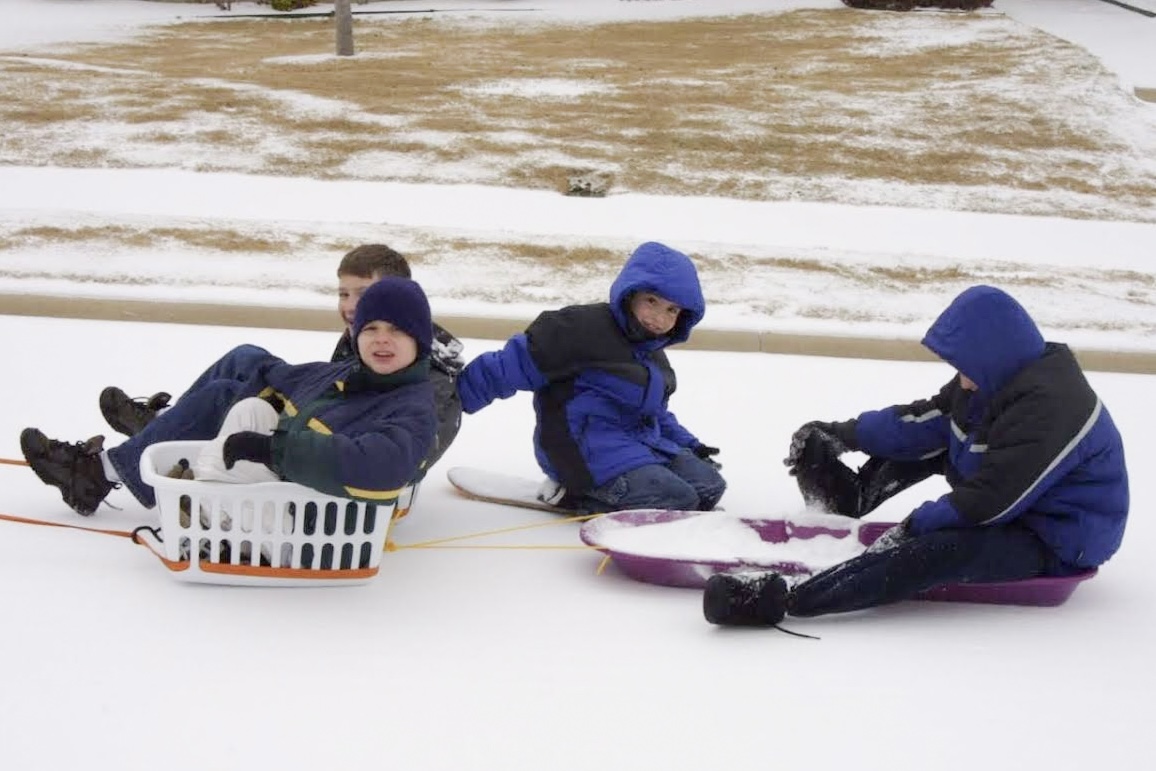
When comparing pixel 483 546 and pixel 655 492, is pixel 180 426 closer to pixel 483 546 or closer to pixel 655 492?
pixel 483 546

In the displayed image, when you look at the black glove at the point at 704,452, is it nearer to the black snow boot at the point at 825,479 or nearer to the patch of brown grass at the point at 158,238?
the black snow boot at the point at 825,479

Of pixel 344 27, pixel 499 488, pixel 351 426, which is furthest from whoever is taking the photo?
pixel 344 27

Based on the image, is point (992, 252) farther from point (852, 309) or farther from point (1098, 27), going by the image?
point (1098, 27)

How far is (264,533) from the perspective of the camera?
374 centimetres

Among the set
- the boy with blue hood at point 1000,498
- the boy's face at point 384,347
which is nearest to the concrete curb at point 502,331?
the boy with blue hood at point 1000,498

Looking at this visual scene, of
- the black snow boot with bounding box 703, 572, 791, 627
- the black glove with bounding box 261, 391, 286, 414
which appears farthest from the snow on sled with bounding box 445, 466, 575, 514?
the black snow boot with bounding box 703, 572, 791, 627

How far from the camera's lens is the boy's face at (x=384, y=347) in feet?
12.8

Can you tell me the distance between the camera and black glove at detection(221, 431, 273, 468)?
11.8ft

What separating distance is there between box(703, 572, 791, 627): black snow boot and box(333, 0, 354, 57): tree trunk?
562 inches

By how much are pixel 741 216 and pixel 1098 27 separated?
11.9 m

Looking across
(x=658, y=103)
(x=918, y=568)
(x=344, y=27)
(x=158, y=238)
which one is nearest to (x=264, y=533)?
(x=918, y=568)

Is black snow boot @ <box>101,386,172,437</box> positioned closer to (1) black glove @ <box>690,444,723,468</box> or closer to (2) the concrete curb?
(1) black glove @ <box>690,444,723,468</box>

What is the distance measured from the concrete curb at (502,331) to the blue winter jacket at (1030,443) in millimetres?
2922

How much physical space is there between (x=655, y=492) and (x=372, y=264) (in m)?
1.15
